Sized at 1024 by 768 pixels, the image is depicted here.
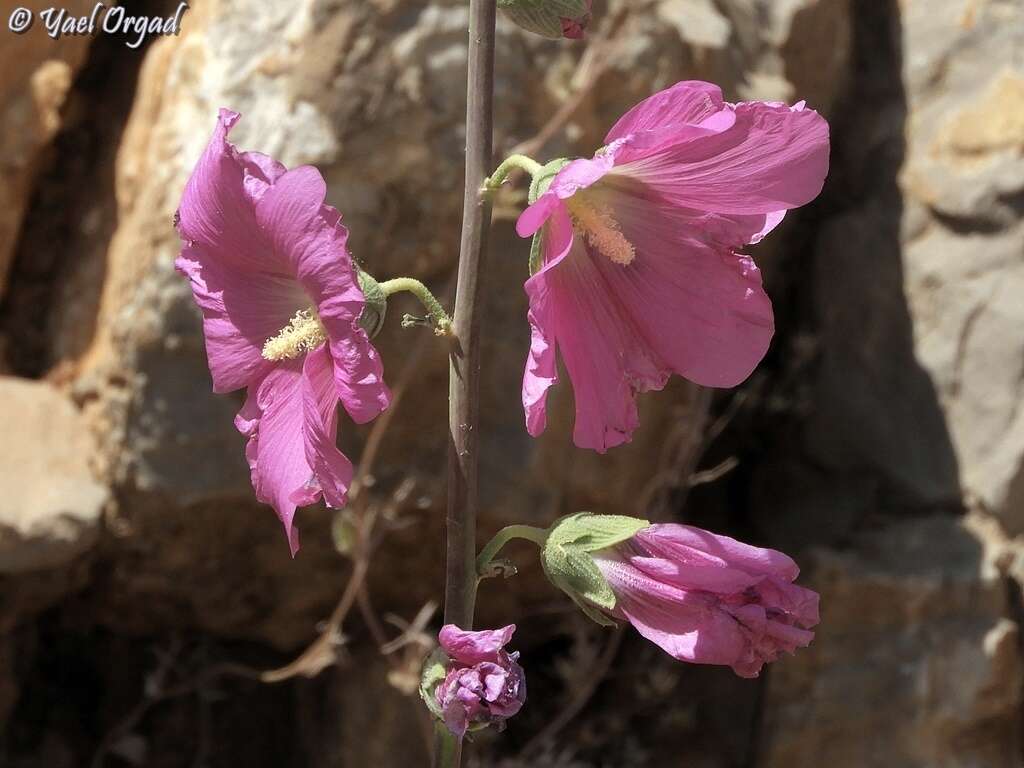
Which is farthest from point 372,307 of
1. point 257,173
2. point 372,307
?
point 257,173

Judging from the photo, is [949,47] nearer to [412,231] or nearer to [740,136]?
[412,231]

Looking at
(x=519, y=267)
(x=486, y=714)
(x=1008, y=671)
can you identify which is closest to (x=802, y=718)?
(x=1008, y=671)

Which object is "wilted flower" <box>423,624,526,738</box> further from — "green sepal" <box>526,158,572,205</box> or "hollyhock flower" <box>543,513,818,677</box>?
"green sepal" <box>526,158,572,205</box>

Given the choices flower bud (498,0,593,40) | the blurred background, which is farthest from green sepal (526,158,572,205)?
the blurred background

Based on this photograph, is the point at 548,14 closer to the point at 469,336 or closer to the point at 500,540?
the point at 469,336

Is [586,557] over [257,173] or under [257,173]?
under

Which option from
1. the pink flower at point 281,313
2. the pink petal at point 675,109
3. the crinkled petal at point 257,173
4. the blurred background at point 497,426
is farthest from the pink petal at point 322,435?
the blurred background at point 497,426

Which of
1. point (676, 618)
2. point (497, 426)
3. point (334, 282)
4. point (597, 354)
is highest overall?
point (334, 282)

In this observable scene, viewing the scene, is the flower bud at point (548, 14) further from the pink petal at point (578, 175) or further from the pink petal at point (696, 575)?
the pink petal at point (696, 575)
